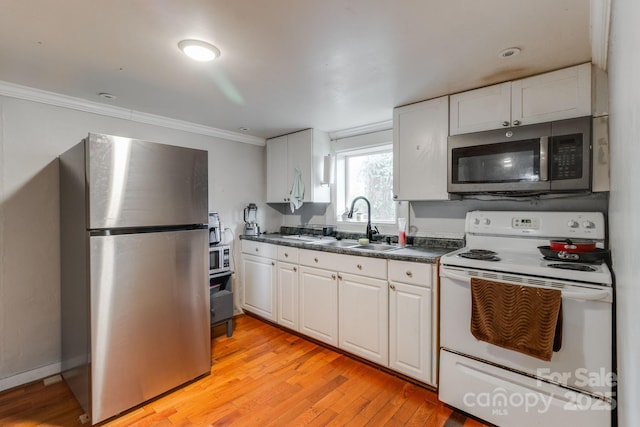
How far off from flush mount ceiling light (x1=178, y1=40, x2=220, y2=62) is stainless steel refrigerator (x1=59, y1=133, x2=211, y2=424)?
0.64 metres

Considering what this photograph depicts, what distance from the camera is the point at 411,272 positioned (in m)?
2.14

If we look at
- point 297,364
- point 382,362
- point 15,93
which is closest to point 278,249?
point 297,364

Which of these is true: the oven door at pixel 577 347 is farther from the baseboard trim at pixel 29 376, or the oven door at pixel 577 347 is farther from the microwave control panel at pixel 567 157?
the baseboard trim at pixel 29 376

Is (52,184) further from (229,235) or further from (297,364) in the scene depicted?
(297,364)

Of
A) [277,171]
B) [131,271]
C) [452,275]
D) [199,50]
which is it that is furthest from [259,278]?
[199,50]

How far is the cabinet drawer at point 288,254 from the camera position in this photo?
292cm

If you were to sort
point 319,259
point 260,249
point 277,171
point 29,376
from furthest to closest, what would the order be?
point 277,171 → point 260,249 → point 319,259 → point 29,376

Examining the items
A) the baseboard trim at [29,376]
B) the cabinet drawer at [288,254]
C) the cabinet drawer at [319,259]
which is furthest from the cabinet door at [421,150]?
the baseboard trim at [29,376]

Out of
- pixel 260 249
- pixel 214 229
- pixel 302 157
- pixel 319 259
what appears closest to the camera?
pixel 319 259

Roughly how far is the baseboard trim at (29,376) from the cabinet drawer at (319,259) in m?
2.10

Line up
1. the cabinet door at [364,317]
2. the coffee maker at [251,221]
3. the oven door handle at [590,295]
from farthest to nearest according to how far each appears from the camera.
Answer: the coffee maker at [251,221] < the cabinet door at [364,317] < the oven door handle at [590,295]

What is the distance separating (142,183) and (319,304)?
1715 millimetres

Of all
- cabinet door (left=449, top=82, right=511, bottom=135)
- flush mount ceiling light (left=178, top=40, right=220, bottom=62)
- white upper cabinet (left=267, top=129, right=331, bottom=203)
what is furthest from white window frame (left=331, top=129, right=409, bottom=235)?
flush mount ceiling light (left=178, top=40, right=220, bottom=62)

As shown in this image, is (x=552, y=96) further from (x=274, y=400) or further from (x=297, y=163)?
(x=274, y=400)
